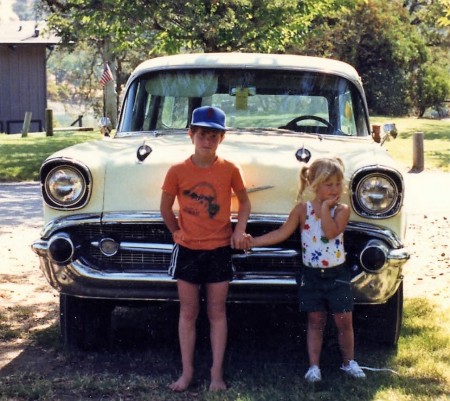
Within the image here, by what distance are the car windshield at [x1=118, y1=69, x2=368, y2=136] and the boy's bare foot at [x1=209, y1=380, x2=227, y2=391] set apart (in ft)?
6.32

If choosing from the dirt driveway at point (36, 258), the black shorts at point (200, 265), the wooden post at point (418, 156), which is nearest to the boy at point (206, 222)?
the black shorts at point (200, 265)

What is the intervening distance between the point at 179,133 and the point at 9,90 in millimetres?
32678

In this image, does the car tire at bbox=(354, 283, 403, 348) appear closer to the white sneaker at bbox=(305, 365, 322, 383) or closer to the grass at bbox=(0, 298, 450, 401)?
the grass at bbox=(0, 298, 450, 401)

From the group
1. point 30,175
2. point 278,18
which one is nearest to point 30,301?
point 30,175

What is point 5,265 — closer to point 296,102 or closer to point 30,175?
point 296,102

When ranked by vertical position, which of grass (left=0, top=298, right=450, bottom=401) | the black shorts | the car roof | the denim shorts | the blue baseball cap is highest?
the car roof

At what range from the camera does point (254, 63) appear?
251 inches

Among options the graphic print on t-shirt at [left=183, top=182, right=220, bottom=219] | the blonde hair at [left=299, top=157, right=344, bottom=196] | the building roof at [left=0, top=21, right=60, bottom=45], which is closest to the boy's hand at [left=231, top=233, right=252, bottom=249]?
the graphic print on t-shirt at [left=183, top=182, right=220, bottom=219]

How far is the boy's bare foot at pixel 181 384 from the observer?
4770mm

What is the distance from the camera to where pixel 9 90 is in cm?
3747

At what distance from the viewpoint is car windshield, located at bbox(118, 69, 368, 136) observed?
6.21 metres

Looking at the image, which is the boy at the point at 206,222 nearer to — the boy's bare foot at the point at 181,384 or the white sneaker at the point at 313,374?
the boy's bare foot at the point at 181,384

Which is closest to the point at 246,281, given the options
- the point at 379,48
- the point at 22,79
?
the point at 379,48

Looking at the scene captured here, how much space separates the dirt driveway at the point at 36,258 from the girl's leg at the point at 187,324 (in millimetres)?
1166
